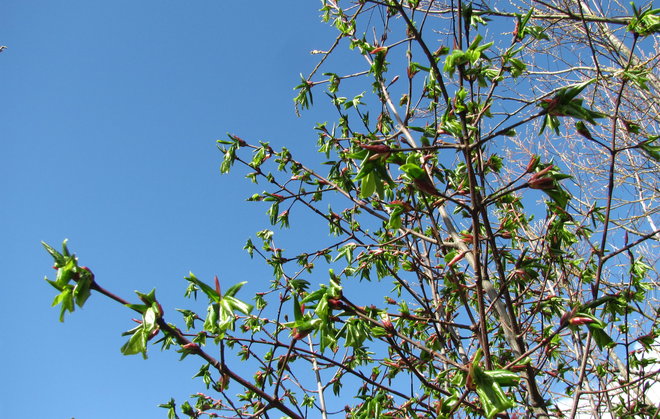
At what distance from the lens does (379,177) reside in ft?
4.65

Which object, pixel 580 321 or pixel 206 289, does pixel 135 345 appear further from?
pixel 580 321

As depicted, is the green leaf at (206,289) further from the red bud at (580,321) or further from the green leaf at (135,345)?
the red bud at (580,321)

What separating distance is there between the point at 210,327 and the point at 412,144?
6.26ft

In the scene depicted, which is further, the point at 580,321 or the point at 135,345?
the point at 580,321

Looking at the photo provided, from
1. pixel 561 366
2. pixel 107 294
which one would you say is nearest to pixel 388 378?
pixel 561 366

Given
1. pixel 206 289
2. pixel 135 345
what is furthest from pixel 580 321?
pixel 135 345

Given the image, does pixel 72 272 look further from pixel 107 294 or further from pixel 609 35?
pixel 609 35

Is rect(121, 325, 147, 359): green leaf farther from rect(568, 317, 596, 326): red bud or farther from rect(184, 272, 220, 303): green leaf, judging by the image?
rect(568, 317, 596, 326): red bud

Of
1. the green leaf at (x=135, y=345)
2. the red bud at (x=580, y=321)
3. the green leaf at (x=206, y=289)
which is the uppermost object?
the red bud at (x=580, y=321)

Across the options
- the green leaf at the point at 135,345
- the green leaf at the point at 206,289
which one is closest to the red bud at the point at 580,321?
the green leaf at the point at 206,289

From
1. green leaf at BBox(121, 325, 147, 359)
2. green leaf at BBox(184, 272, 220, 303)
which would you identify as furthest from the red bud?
green leaf at BBox(121, 325, 147, 359)

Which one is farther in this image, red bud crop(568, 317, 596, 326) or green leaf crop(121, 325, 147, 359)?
red bud crop(568, 317, 596, 326)

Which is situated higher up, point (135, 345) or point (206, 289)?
point (206, 289)

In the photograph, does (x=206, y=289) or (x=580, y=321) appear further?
(x=580, y=321)
